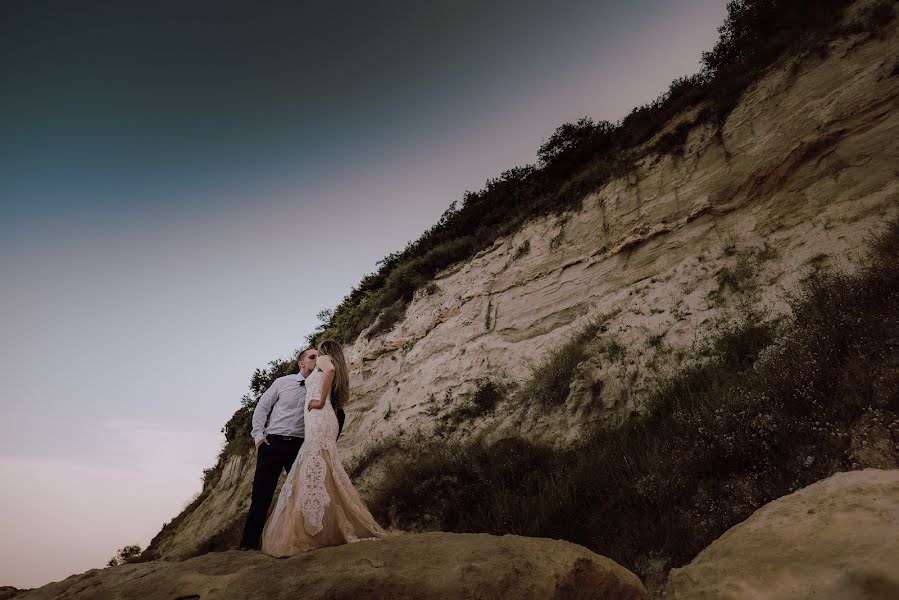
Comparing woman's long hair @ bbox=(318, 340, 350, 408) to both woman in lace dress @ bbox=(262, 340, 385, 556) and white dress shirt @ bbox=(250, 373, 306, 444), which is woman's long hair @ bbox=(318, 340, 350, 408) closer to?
woman in lace dress @ bbox=(262, 340, 385, 556)

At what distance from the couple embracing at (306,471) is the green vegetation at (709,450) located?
1929mm

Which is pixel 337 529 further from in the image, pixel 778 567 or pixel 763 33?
pixel 763 33

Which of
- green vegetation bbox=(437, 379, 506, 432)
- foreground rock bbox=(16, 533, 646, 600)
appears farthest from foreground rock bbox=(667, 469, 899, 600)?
green vegetation bbox=(437, 379, 506, 432)

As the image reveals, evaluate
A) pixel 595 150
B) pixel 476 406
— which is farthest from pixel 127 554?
pixel 595 150

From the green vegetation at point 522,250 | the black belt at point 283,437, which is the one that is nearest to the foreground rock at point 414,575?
the black belt at point 283,437

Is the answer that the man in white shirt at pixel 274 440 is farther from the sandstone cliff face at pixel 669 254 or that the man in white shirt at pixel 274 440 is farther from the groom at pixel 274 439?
the sandstone cliff face at pixel 669 254

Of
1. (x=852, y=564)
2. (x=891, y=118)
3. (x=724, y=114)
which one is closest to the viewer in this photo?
(x=852, y=564)

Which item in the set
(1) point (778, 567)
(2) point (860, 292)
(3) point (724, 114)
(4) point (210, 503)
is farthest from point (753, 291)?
(4) point (210, 503)

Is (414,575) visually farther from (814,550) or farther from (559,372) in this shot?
(559,372)

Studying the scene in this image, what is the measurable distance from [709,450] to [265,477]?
14.4 ft

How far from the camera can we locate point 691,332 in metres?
6.68

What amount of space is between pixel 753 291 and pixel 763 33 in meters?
8.86

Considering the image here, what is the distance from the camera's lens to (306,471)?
4152mm

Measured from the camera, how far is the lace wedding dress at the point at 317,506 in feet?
12.5
